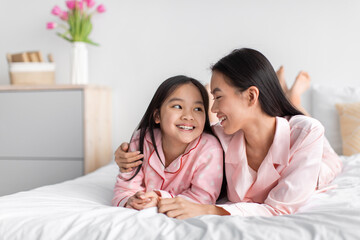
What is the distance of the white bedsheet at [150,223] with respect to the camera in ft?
2.75

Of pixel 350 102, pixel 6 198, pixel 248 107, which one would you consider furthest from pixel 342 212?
pixel 350 102

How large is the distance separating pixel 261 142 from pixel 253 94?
0.18 meters

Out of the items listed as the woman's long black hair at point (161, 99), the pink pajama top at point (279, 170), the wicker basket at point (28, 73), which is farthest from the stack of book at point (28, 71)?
the pink pajama top at point (279, 170)

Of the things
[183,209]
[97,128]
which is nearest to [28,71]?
[97,128]

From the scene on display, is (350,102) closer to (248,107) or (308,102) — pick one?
(308,102)

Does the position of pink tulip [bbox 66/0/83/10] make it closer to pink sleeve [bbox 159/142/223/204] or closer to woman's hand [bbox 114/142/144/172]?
woman's hand [bbox 114/142/144/172]

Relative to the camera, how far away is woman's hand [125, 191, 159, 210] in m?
1.11

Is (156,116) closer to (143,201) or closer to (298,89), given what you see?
(143,201)

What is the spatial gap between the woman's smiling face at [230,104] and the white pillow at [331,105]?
1144 mm

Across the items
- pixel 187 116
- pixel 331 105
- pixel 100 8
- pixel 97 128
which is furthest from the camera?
pixel 100 8

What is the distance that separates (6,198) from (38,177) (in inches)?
48.8

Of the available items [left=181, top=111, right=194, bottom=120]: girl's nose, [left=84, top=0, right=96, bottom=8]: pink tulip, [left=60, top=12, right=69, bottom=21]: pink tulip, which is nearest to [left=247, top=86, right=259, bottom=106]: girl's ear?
[left=181, top=111, right=194, bottom=120]: girl's nose

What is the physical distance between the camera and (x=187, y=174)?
1329 millimetres

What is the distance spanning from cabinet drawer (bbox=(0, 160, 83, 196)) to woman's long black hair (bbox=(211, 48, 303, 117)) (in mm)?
1416
